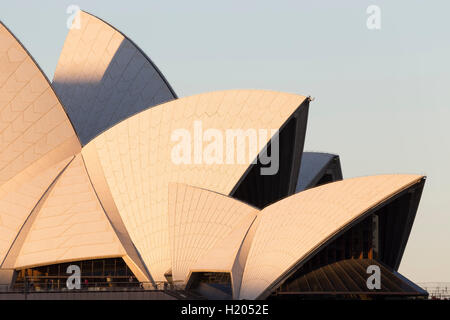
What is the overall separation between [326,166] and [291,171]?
29.6 feet

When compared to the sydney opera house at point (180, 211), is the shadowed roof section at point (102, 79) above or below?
above

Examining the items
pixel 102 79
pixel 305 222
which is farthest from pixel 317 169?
pixel 305 222

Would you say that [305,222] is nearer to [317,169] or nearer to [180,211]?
[180,211]

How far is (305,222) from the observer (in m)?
49.1

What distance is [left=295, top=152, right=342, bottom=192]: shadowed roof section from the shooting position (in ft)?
219

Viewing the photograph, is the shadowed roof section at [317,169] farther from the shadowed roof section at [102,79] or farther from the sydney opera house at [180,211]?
the shadowed roof section at [102,79]

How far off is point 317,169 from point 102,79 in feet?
47.3

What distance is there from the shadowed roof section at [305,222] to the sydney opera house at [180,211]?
5 cm

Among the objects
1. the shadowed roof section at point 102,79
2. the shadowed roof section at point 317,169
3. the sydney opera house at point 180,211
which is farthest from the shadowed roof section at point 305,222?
the shadowed roof section at point 102,79

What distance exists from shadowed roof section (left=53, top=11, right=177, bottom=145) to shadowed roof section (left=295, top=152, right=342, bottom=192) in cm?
940

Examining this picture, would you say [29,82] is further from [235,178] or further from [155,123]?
[235,178]

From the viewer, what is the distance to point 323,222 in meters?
48.7

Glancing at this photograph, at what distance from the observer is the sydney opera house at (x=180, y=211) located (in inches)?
1923
